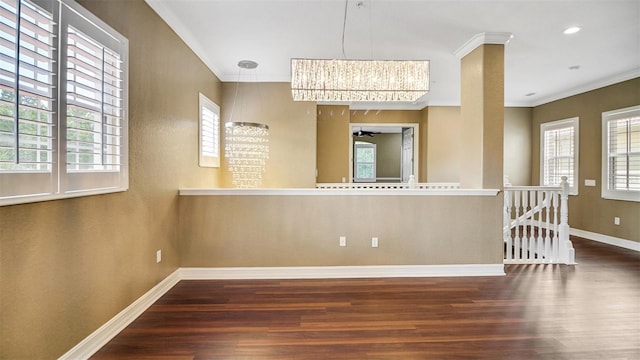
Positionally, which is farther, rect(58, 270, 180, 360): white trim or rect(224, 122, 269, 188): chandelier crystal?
rect(224, 122, 269, 188): chandelier crystal

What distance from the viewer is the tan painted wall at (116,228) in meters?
1.59

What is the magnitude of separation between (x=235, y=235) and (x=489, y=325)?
2.66m

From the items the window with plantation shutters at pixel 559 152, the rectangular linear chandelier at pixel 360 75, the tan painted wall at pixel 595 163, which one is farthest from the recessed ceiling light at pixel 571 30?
the window with plantation shutters at pixel 559 152

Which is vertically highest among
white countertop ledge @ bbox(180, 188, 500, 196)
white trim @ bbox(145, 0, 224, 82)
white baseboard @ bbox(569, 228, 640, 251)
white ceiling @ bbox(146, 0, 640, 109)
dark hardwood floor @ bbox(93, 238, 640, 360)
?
white ceiling @ bbox(146, 0, 640, 109)

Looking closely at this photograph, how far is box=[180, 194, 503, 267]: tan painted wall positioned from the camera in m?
3.57

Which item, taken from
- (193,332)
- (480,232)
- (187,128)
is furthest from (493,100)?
(193,332)

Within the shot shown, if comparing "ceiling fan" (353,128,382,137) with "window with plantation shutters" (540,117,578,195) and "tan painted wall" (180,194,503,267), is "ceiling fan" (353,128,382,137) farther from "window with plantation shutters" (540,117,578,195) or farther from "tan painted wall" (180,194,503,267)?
"tan painted wall" (180,194,503,267)

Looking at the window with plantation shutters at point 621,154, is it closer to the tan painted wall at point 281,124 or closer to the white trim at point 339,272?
the white trim at point 339,272

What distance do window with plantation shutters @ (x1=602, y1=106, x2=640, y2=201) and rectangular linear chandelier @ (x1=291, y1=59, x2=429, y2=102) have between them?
180 inches

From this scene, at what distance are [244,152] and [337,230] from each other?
167 centimetres

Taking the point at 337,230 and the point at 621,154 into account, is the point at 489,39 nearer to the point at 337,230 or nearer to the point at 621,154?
the point at 337,230

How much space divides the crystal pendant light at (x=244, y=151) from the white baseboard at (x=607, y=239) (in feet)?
20.1

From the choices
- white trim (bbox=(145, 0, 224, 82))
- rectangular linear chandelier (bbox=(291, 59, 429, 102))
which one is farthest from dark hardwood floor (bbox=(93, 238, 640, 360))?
white trim (bbox=(145, 0, 224, 82))

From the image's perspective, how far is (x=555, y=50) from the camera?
4074 mm
